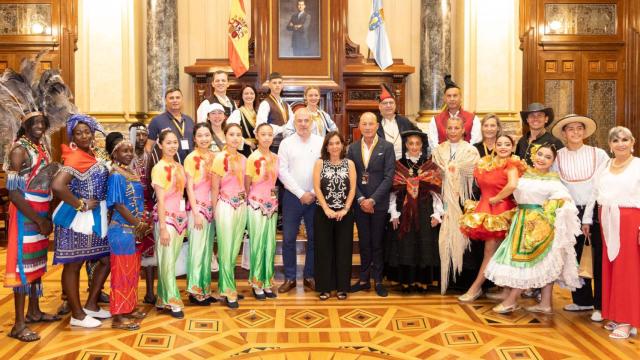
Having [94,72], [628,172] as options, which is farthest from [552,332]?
[94,72]

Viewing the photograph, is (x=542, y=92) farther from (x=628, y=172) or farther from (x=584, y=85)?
(x=628, y=172)

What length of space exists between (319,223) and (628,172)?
236 centimetres

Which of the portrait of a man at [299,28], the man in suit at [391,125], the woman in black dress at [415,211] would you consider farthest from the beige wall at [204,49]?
the woman in black dress at [415,211]

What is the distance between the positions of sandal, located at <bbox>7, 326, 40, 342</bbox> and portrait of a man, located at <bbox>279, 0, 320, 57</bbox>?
5.78 metres

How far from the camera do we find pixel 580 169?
14.9 feet

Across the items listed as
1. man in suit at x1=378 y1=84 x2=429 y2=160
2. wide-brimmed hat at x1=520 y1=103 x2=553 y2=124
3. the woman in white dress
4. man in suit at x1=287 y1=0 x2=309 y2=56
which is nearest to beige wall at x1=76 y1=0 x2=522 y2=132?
man in suit at x1=287 y1=0 x2=309 y2=56

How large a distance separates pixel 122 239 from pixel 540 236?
3064 mm

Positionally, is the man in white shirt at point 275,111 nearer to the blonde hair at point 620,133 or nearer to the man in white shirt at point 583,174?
the man in white shirt at point 583,174

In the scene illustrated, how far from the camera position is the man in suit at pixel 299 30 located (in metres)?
8.76

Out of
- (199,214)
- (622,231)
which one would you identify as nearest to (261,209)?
(199,214)

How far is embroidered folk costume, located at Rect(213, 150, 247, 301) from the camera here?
4652mm

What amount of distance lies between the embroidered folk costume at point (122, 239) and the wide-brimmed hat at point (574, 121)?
3260 millimetres

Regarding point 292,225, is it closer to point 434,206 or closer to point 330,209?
point 330,209

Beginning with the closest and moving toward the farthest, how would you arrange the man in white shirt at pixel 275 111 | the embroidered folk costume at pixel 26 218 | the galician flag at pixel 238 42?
1. the embroidered folk costume at pixel 26 218
2. the man in white shirt at pixel 275 111
3. the galician flag at pixel 238 42
